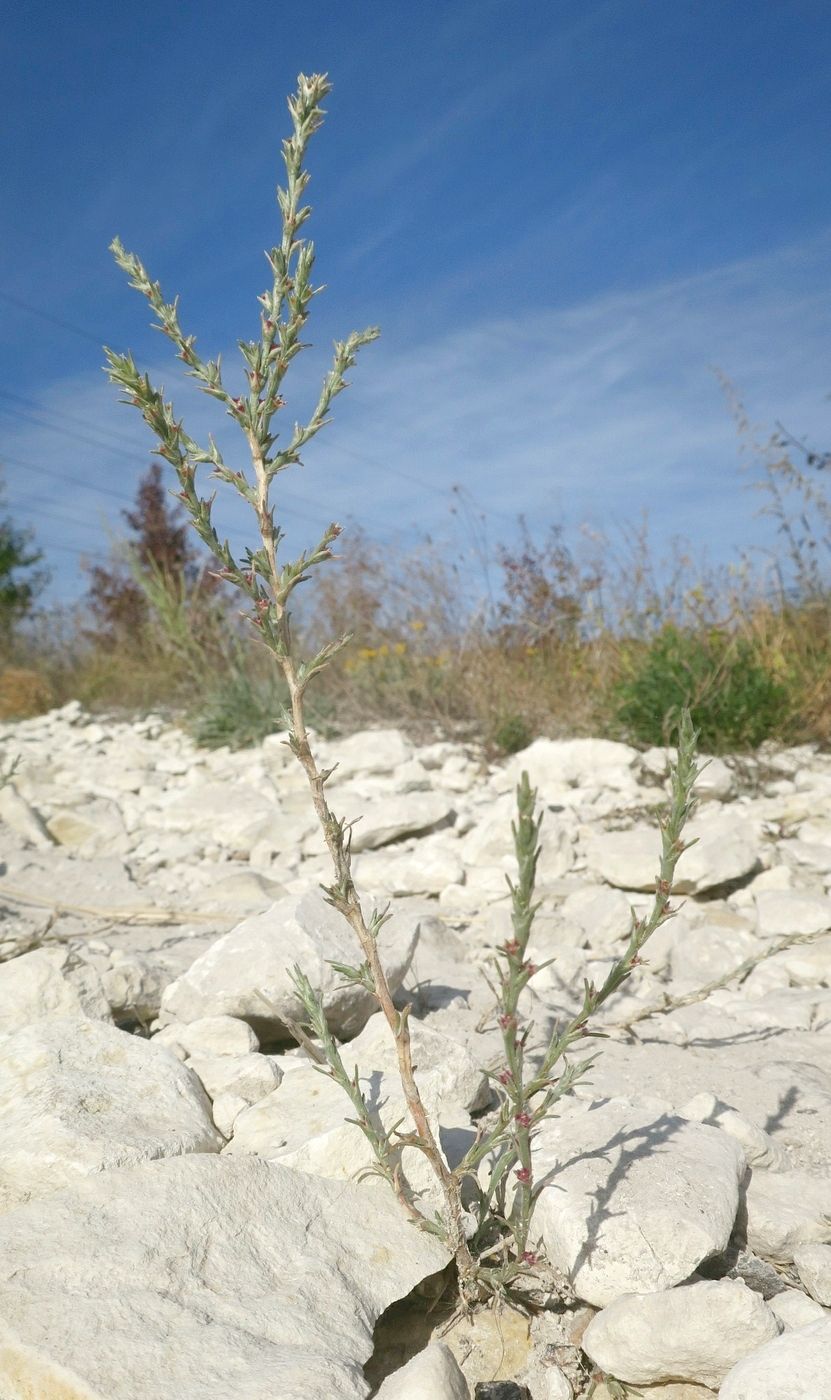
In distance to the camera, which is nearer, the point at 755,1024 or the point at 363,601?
the point at 755,1024

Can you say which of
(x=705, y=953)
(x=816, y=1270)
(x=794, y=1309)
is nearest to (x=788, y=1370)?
(x=794, y=1309)

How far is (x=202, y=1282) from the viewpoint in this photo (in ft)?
4.81

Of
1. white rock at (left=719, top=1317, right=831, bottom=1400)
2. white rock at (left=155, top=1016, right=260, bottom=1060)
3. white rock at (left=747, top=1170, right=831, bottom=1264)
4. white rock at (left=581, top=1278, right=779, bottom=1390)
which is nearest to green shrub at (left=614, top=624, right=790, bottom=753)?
white rock at (left=155, top=1016, right=260, bottom=1060)

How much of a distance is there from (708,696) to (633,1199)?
4.15 meters

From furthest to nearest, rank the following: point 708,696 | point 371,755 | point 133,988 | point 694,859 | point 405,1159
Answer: point 371,755, point 708,696, point 694,859, point 133,988, point 405,1159

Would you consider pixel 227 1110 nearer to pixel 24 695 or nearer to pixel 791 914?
pixel 791 914

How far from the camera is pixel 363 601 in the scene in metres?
9.28

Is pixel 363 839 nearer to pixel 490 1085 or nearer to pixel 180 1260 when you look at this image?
pixel 490 1085

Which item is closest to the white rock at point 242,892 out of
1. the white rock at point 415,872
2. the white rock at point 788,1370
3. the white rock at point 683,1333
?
the white rock at point 415,872

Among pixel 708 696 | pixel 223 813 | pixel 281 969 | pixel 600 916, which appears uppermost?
pixel 708 696

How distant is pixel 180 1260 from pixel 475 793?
160 inches

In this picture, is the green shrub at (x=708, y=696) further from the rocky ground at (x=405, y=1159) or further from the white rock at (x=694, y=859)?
the rocky ground at (x=405, y=1159)

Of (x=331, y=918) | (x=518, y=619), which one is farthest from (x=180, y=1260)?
(x=518, y=619)

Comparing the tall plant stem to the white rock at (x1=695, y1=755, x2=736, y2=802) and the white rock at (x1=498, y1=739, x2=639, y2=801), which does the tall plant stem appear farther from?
the white rock at (x1=498, y1=739, x2=639, y2=801)
